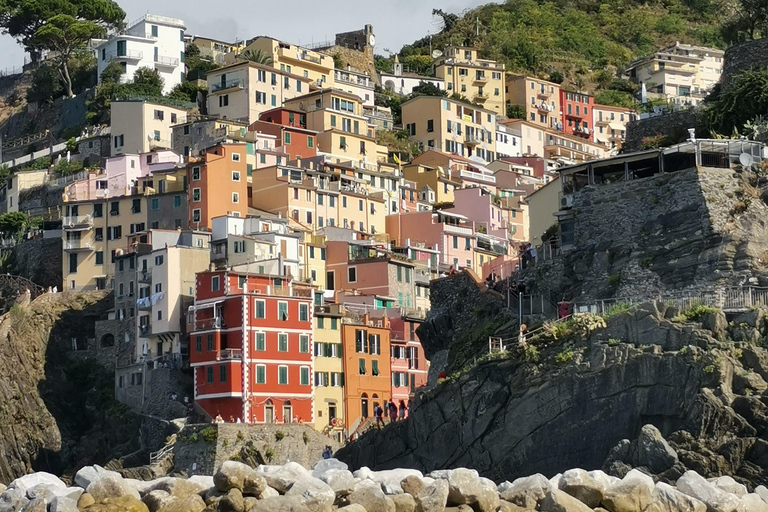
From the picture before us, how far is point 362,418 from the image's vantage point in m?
84.2

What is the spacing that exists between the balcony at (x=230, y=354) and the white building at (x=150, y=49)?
41939mm

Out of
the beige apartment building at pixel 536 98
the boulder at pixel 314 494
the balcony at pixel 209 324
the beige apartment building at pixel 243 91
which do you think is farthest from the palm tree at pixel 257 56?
the boulder at pixel 314 494

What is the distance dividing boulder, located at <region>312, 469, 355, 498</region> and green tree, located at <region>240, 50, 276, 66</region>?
7902 cm

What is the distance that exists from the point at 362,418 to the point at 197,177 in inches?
706

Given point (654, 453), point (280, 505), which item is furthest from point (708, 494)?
point (280, 505)

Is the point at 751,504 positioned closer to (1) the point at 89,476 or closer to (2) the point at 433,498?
(2) the point at 433,498

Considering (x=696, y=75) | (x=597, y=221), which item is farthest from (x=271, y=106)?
(x=597, y=221)

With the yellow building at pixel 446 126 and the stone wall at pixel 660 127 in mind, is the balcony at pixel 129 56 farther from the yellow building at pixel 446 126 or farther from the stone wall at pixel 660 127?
the stone wall at pixel 660 127

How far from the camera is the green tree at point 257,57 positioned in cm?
11844

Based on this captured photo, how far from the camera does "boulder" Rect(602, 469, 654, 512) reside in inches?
1626

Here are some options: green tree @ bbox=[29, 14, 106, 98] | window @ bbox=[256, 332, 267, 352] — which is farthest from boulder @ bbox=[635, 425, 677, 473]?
green tree @ bbox=[29, 14, 106, 98]

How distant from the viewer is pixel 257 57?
389 ft

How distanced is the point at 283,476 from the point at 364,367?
148 ft

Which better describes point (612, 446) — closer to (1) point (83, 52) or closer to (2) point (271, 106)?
(2) point (271, 106)
